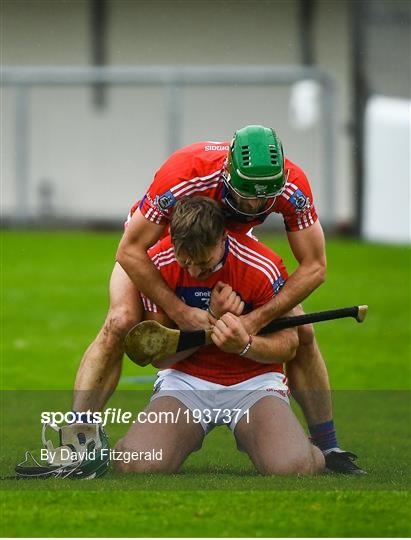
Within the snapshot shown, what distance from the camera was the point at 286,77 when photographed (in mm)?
21047

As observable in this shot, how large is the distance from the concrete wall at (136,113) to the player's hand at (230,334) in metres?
12.7

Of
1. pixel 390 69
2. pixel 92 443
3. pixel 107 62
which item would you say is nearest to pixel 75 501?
pixel 92 443

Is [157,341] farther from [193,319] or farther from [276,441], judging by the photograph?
[276,441]

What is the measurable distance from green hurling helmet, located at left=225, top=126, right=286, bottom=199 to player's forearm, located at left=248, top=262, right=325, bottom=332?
1.55 ft

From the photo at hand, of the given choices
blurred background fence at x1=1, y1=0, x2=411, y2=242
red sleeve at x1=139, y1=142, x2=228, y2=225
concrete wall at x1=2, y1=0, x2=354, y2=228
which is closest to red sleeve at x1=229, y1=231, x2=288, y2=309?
red sleeve at x1=139, y1=142, x2=228, y2=225

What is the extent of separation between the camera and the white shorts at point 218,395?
7012 mm

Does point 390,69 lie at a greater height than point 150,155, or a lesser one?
greater

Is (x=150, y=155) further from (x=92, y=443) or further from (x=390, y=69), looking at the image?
(x=92, y=443)

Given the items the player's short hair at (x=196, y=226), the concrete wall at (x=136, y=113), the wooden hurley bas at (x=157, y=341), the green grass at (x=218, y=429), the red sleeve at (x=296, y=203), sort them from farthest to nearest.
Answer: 1. the concrete wall at (x=136, y=113)
2. the wooden hurley bas at (x=157, y=341)
3. the red sleeve at (x=296, y=203)
4. the player's short hair at (x=196, y=226)
5. the green grass at (x=218, y=429)

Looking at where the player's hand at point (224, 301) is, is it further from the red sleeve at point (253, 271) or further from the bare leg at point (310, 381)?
the bare leg at point (310, 381)

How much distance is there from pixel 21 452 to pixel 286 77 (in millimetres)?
14235

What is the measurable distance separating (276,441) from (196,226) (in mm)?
1127

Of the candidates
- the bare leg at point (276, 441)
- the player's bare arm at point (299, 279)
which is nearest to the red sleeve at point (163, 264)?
the player's bare arm at point (299, 279)

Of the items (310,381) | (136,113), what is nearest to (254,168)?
(310,381)
